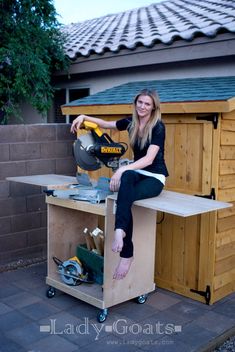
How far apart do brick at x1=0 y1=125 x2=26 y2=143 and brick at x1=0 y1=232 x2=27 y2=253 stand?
1072mm

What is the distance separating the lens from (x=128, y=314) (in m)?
3.80

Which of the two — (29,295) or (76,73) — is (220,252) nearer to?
(29,295)

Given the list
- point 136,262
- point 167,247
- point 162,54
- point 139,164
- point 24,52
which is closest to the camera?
point 139,164

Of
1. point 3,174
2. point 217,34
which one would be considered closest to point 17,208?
point 3,174

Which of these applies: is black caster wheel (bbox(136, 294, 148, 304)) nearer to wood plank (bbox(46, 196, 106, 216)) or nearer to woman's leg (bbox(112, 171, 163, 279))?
woman's leg (bbox(112, 171, 163, 279))

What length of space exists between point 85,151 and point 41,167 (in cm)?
169

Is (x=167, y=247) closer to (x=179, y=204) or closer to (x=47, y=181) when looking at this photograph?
(x=179, y=204)

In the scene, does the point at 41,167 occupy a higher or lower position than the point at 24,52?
lower

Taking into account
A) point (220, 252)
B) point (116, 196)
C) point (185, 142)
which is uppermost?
point (185, 142)

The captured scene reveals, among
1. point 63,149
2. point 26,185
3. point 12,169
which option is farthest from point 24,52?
point 26,185

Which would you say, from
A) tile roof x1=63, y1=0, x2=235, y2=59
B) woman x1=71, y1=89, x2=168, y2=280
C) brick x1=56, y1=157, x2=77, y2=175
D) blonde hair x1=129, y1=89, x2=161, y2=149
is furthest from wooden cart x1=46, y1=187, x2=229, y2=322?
tile roof x1=63, y1=0, x2=235, y2=59

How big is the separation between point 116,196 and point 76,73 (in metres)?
3.77

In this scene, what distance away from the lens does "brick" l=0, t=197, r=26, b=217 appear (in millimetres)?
4848

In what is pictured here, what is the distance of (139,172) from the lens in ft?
11.5
